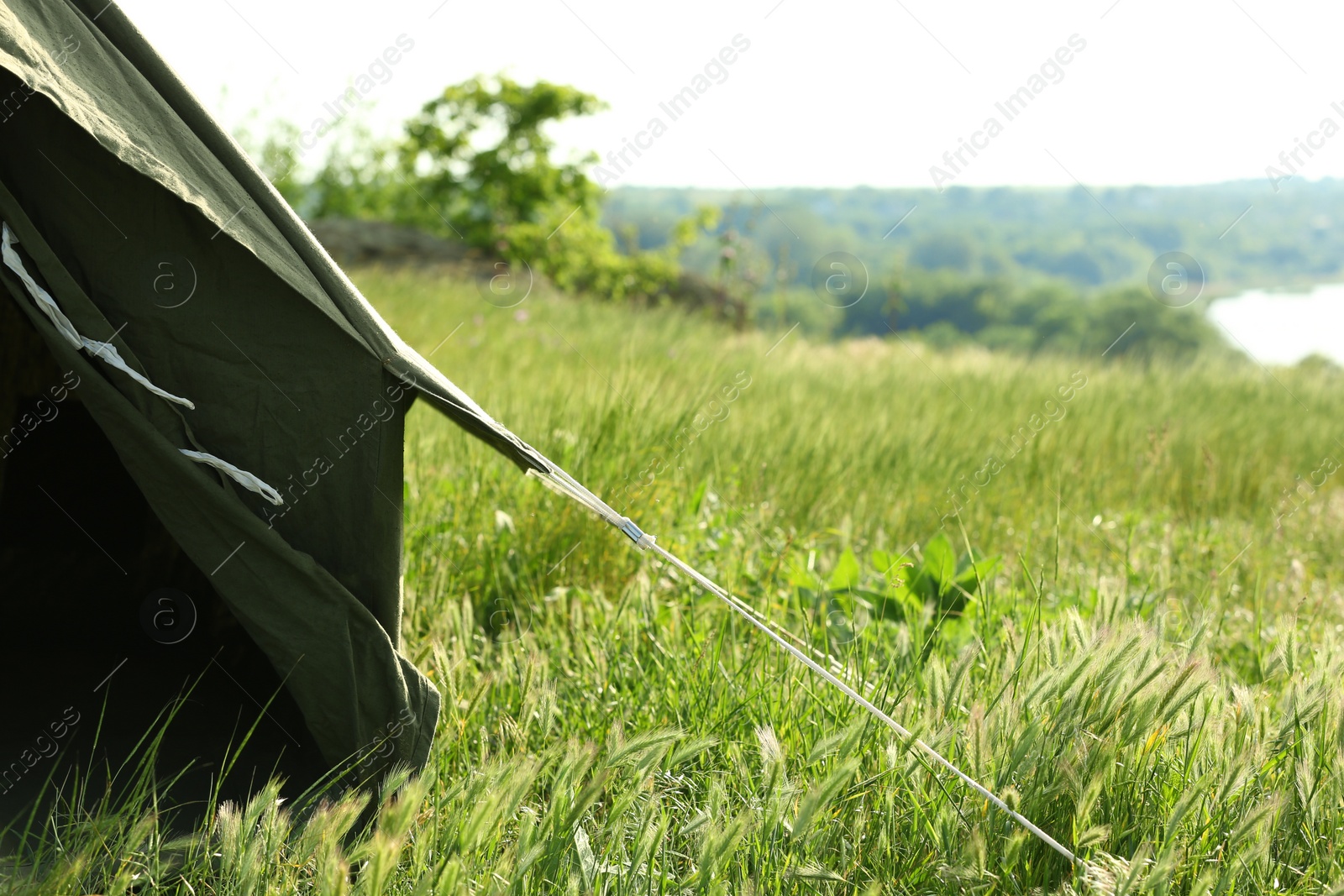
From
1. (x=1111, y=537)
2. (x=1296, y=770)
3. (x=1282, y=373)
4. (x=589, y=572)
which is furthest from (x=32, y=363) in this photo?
(x=1282, y=373)

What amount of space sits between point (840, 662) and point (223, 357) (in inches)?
74.4

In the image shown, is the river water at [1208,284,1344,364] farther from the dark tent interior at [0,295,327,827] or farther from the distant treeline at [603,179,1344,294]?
the distant treeline at [603,179,1344,294]

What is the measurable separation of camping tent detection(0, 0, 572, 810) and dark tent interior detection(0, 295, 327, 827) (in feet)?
1.37

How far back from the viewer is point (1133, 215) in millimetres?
118375

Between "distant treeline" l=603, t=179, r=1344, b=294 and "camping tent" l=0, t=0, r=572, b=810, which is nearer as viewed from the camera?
"camping tent" l=0, t=0, r=572, b=810

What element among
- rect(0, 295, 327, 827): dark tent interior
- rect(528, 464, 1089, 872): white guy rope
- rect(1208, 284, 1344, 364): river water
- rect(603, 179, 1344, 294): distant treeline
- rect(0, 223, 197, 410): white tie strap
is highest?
rect(603, 179, 1344, 294): distant treeline

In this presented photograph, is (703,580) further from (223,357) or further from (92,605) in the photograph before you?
(92,605)

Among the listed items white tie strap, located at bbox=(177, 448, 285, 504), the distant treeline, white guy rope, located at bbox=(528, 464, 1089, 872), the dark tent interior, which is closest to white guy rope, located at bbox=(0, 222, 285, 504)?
white tie strap, located at bbox=(177, 448, 285, 504)

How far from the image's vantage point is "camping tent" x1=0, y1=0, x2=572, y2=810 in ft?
5.50

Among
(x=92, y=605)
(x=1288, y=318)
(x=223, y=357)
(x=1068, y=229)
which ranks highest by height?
(x=1068, y=229)

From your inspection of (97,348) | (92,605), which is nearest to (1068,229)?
(92,605)

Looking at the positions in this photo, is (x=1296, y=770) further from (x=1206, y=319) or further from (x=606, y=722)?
(x=1206, y=319)

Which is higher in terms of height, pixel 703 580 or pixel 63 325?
pixel 703 580

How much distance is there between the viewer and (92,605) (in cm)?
284
